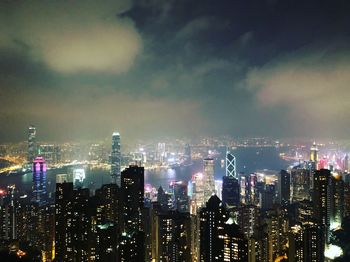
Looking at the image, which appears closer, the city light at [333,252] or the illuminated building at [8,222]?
the city light at [333,252]

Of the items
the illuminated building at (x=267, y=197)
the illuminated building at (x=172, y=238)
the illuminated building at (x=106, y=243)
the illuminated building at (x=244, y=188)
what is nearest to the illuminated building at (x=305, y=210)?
the illuminated building at (x=267, y=197)

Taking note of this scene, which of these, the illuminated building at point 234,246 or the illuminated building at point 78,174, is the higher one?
the illuminated building at point 78,174

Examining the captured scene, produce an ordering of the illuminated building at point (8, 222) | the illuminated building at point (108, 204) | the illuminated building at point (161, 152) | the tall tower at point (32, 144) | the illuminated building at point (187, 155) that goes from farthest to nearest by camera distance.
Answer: the illuminated building at point (187, 155), the illuminated building at point (161, 152), the tall tower at point (32, 144), the illuminated building at point (8, 222), the illuminated building at point (108, 204)

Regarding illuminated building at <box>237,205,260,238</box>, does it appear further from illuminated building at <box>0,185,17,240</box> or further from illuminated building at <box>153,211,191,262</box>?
illuminated building at <box>0,185,17,240</box>

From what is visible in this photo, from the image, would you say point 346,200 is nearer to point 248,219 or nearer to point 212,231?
point 248,219

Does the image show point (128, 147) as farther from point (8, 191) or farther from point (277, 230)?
point (277, 230)

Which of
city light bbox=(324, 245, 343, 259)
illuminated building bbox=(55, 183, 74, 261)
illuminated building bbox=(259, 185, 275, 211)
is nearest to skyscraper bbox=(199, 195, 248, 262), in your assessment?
city light bbox=(324, 245, 343, 259)

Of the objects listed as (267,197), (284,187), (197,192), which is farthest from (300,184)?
(197,192)

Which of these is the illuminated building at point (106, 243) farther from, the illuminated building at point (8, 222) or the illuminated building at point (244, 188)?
the illuminated building at point (244, 188)
